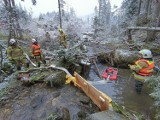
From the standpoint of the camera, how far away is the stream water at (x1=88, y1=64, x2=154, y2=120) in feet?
21.1

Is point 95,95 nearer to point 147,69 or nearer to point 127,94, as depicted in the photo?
point 147,69

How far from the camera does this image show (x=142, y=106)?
21.7ft

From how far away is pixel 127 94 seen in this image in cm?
763

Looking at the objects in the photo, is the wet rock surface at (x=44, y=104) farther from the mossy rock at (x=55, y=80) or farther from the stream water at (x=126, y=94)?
the stream water at (x=126, y=94)

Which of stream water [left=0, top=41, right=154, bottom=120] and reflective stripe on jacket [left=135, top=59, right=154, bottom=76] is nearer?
stream water [left=0, top=41, right=154, bottom=120]

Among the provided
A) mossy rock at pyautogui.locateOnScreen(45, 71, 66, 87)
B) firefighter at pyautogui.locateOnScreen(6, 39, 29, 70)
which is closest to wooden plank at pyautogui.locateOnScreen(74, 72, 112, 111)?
mossy rock at pyautogui.locateOnScreen(45, 71, 66, 87)

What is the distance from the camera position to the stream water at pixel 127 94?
21.1 ft

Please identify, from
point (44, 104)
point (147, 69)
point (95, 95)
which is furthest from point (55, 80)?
point (147, 69)

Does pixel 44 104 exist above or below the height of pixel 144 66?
below

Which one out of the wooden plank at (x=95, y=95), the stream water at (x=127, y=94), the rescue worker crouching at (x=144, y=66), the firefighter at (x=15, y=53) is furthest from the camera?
the firefighter at (x=15, y=53)

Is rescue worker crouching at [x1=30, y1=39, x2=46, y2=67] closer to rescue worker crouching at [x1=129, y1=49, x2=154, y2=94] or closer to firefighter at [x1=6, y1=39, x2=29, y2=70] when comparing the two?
firefighter at [x1=6, y1=39, x2=29, y2=70]

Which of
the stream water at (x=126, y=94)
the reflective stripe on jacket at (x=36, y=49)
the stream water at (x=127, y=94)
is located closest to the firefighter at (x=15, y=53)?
the reflective stripe on jacket at (x=36, y=49)

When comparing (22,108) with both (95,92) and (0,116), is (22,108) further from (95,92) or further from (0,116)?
(95,92)

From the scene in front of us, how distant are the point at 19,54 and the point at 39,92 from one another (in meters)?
2.88
